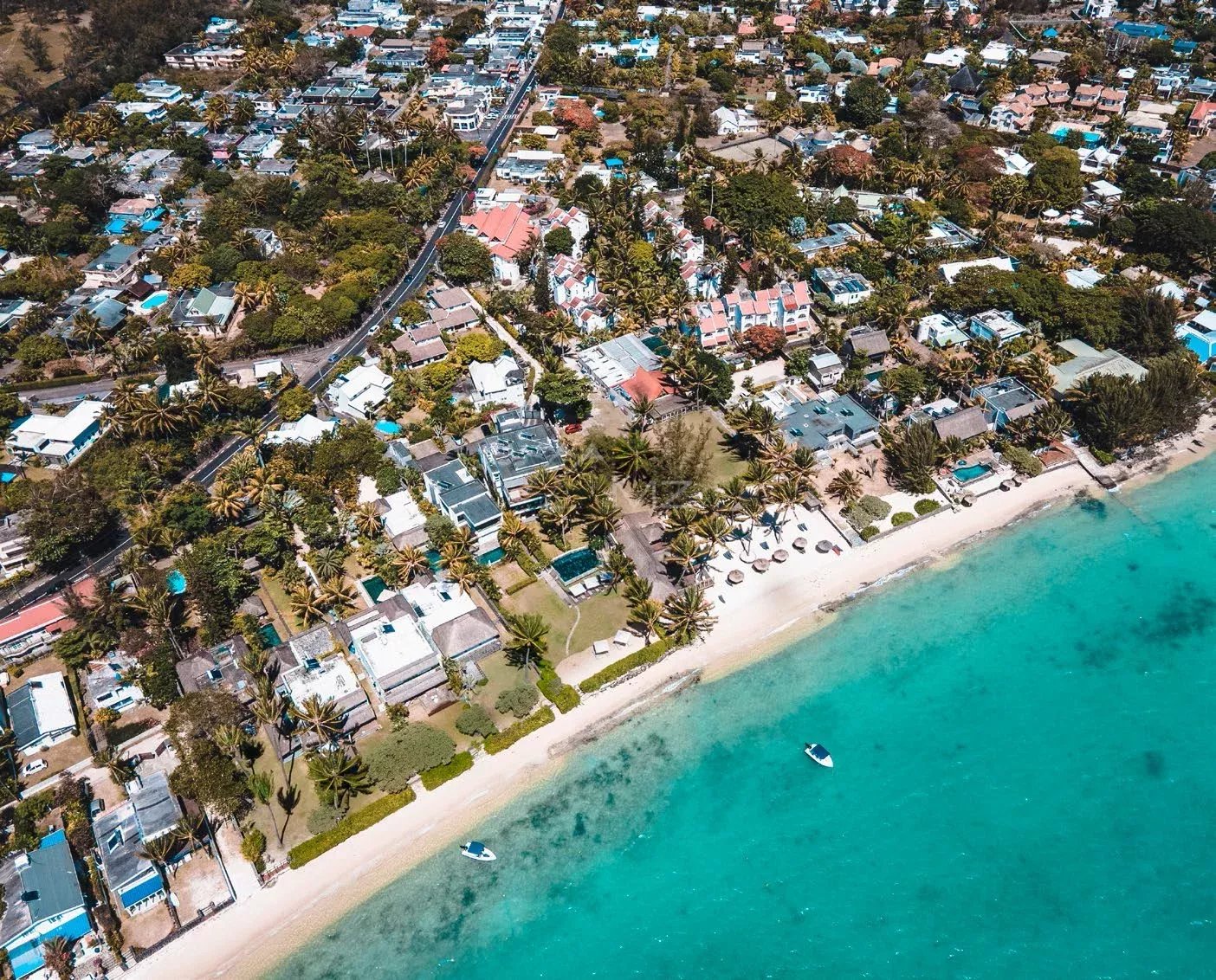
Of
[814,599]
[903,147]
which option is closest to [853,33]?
[903,147]

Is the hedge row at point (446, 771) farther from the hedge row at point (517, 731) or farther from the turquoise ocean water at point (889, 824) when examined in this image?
the turquoise ocean water at point (889, 824)

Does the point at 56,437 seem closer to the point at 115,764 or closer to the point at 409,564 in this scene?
the point at 115,764

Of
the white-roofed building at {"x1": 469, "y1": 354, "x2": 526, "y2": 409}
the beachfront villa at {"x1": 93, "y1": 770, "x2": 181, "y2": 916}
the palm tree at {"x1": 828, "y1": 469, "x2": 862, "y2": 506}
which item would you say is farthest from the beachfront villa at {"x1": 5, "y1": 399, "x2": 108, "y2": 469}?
the palm tree at {"x1": 828, "y1": 469, "x2": 862, "y2": 506}

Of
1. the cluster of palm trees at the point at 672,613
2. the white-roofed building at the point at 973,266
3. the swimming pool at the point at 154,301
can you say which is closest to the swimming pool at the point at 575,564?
the cluster of palm trees at the point at 672,613

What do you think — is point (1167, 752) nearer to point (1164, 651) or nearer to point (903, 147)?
point (1164, 651)

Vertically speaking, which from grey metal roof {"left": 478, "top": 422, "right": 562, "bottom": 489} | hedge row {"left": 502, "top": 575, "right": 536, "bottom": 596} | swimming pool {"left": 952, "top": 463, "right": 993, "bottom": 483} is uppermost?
grey metal roof {"left": 478, "top": 422, "right": 562, "bottom": 489}

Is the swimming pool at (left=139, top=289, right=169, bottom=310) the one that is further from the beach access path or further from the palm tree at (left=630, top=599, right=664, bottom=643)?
the beach access path
